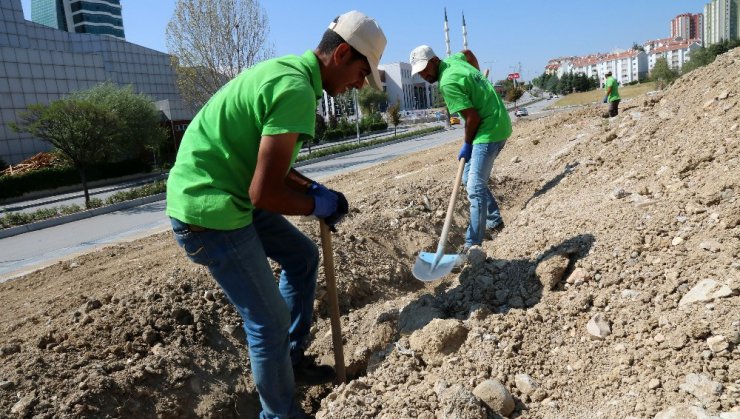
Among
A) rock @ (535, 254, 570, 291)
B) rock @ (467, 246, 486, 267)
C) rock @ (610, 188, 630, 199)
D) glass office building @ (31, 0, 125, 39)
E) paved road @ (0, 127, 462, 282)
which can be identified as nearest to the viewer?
rock @ (535, 254, 570, 291)

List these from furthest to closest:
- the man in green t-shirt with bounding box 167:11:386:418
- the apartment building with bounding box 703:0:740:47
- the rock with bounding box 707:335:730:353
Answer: the apartment building with bounding box 703:0:740:47 < the rock with bounding box 707:335:730:353 < the man in green t-shirt with bounding box 167:11:386:418

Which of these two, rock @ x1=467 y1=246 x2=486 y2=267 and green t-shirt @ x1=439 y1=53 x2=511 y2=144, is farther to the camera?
green t-shirt @ x1=439 y1=53 x2=511 y2=144

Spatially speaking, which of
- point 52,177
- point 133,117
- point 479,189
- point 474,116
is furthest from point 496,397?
point 52,177

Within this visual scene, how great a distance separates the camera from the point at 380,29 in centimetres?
215

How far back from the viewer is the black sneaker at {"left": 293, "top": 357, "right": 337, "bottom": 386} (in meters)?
2.72

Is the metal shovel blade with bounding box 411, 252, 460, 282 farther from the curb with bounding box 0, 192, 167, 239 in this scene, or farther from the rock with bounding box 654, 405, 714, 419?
the curb with bounding box 0, 192, 167, 239

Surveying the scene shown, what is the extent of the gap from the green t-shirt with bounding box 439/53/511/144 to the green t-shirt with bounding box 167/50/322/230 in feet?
8.02

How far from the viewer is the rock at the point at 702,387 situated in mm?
1848

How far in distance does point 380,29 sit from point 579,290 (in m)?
1.68

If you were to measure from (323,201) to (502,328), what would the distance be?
110 centimetres

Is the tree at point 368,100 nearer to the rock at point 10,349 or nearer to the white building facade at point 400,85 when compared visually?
the white building facade at point 400,85

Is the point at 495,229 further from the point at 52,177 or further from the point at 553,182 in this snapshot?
the point at 52,177

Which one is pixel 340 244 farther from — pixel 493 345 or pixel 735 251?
pixel 735 251

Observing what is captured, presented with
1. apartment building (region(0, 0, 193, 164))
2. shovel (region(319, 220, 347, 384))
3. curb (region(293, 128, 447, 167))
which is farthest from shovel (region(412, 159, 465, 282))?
apartment building (region(0, 0, 193, 164))
